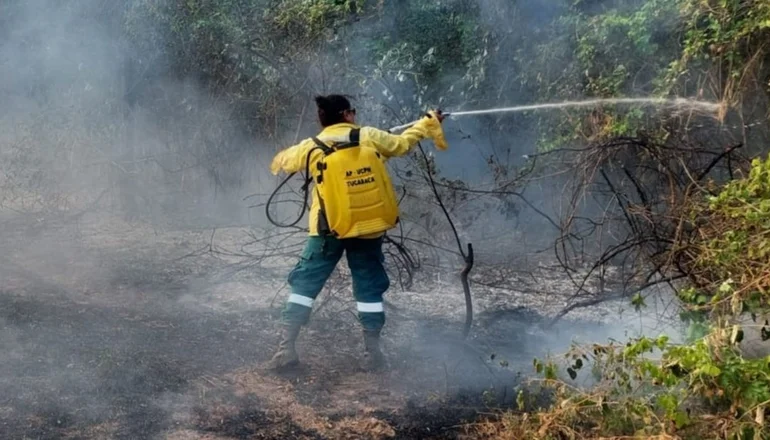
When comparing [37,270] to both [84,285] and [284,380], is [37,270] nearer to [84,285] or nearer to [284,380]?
[84,285]

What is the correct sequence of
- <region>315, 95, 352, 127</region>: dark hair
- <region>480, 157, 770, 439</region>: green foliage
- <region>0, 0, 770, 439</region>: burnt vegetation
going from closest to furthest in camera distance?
1. <region>480, 157, 770, 439</region>: green foliage
2. <region>0, 0, 770, 439</region>: burnt vegetation
3. <region>315, 95, 352, 127</region>: dark hair

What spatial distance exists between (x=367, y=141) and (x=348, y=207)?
0.41 metres

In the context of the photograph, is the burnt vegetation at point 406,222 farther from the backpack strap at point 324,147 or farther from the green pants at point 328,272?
the backpack strap at point 324,147

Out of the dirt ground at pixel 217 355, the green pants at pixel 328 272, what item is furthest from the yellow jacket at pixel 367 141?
the dirt ground at pixel 217 355

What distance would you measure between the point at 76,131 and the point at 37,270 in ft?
10.9

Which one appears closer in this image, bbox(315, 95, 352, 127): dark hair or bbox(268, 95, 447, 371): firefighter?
bbox(268, 95, 447, 371): firefighter

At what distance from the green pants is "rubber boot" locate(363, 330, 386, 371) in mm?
41

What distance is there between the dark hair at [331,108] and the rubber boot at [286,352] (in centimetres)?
127

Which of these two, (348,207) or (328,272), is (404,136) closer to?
(348,207)

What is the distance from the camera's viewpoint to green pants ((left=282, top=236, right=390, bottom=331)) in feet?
15.9

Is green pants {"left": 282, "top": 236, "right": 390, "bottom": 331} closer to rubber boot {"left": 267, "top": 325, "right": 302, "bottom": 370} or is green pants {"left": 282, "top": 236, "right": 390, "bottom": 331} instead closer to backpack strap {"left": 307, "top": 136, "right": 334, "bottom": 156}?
rubber boot {"left": 267, "top": 325, "right": 302, "bottom": 370}

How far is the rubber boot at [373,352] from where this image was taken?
15.9 ft

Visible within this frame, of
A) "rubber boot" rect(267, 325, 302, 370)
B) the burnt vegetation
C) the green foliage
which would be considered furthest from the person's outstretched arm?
the green foliage

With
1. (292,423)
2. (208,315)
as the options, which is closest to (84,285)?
(208,315)
